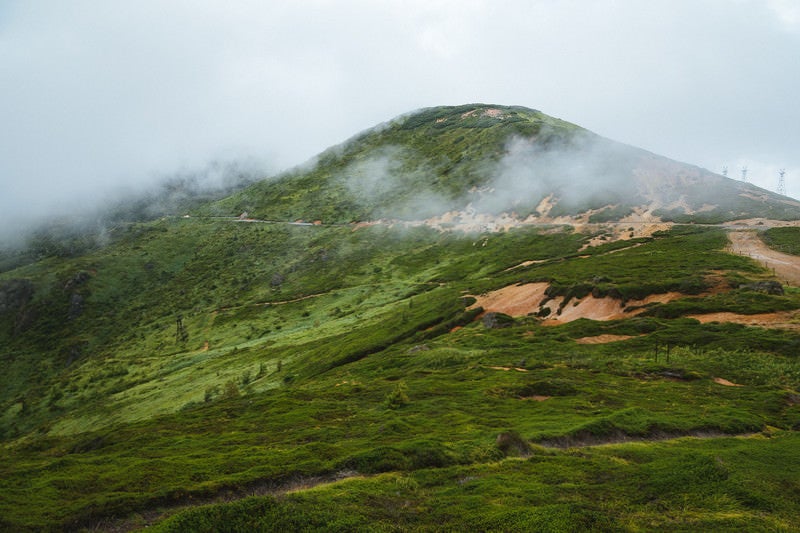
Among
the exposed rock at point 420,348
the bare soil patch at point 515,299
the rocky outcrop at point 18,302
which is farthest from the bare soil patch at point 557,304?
the rocky outcrop at point 18,302

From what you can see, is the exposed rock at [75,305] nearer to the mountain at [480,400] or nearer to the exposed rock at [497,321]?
the mountain at [480,400]

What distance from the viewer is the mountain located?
837 inches

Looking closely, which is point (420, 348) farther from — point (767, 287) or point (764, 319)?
point (767, 287)

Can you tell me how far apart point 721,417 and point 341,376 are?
1702 inches

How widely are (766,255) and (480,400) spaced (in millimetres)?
73503

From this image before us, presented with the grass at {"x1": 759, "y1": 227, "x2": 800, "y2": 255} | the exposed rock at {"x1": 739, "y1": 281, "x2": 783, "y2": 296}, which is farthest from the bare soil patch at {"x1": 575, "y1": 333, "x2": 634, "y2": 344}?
the grass at {"x1": 759, "y1": 227, "x2": 800, "y2": 255}

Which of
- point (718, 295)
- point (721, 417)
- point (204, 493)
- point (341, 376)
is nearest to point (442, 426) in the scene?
point (204, 493)

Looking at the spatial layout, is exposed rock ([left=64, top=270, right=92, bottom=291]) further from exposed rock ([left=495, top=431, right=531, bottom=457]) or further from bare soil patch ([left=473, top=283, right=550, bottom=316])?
exposed rock ([left=495, top=431, right=531, bottom=457])

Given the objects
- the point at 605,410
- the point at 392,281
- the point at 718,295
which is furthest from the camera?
the point at 392,281

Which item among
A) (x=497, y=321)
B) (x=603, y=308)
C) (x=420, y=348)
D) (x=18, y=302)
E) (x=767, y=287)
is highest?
(x=767, y=287)

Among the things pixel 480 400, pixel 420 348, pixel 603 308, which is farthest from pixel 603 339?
pixel 480 400

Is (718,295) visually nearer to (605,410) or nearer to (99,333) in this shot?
(605,410)

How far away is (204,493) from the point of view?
23359 millimetres

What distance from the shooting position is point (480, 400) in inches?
1623
